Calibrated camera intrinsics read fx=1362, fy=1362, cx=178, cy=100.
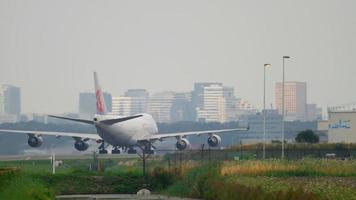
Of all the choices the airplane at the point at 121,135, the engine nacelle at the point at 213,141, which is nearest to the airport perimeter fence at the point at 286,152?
the airplane at the point at 121,135

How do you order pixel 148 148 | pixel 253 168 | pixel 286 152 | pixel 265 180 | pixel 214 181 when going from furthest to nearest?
pixel 148 148
pixel 286 152
pixel 253 168
pixel 214 181
pixel 265 180

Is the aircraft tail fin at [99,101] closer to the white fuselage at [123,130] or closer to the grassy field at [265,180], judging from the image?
the white fuselage at [123,130]

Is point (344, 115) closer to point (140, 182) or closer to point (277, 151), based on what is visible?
point (277, 151)

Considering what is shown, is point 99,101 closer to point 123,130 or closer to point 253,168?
point 123,130

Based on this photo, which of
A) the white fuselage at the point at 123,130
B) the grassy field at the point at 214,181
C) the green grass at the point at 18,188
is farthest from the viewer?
the white fuselage at the point at 123,130

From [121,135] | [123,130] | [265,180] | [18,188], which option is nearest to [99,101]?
[123,130]

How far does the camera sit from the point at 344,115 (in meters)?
131

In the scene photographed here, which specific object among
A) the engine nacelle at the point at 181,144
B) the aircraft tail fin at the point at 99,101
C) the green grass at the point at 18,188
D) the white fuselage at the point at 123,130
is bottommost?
the green grass at the point at 18,188

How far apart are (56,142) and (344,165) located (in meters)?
130

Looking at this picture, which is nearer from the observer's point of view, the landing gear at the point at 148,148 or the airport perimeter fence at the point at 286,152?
the airport perimeter fence at the point at 286,152

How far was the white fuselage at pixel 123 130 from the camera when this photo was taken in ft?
422

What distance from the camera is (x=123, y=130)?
13112cm

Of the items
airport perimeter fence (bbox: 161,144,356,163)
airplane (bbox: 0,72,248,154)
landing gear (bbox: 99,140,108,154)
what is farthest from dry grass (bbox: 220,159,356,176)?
landing gear (bbox: 99,140,108,154)

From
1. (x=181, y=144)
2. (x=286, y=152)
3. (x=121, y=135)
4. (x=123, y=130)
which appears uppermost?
(x=123, y=130)
